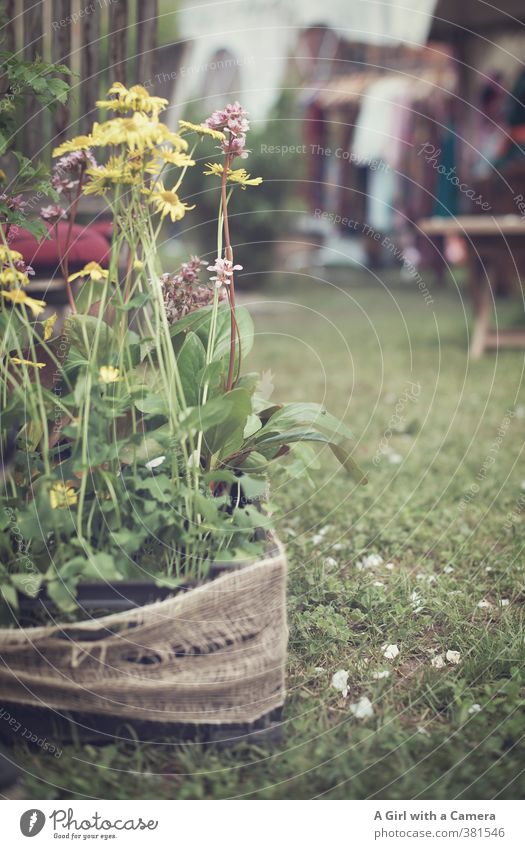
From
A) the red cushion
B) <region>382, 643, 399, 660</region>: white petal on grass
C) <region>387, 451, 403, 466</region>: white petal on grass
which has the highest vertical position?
the red cushion

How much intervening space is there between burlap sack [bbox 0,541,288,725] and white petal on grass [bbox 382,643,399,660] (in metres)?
0.39

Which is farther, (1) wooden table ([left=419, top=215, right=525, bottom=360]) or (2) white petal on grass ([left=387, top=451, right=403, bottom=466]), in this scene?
(1) wooden table ([left=419, top=215, right=525, bottom=360])

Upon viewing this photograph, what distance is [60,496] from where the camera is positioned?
1.37 m

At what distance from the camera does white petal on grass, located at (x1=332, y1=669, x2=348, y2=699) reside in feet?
5.24

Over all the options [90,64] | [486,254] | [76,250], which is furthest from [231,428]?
[486,254]

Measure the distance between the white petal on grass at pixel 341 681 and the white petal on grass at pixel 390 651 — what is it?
4.4 inches

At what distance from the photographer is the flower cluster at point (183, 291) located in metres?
1.70

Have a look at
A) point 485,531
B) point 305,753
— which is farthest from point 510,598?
point 305,753

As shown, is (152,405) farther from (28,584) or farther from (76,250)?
(76,250)

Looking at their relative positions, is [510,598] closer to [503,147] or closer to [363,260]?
[503,147]

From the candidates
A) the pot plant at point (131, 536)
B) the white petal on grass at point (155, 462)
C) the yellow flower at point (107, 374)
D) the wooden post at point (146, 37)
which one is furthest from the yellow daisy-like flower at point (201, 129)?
the wooden post at point (146, 37)

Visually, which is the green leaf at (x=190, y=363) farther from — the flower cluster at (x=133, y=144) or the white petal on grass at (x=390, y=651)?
the white petal on grass at (x=390, y=651)

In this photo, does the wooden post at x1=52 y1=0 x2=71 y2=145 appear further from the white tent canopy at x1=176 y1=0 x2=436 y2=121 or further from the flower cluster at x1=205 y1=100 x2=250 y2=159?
the white tent canopy at x1=176 y1=0 x2=436 y2=121

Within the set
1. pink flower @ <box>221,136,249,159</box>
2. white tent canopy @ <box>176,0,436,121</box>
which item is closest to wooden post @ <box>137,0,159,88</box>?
pink flower @ <box>221,136,249,159</box>
